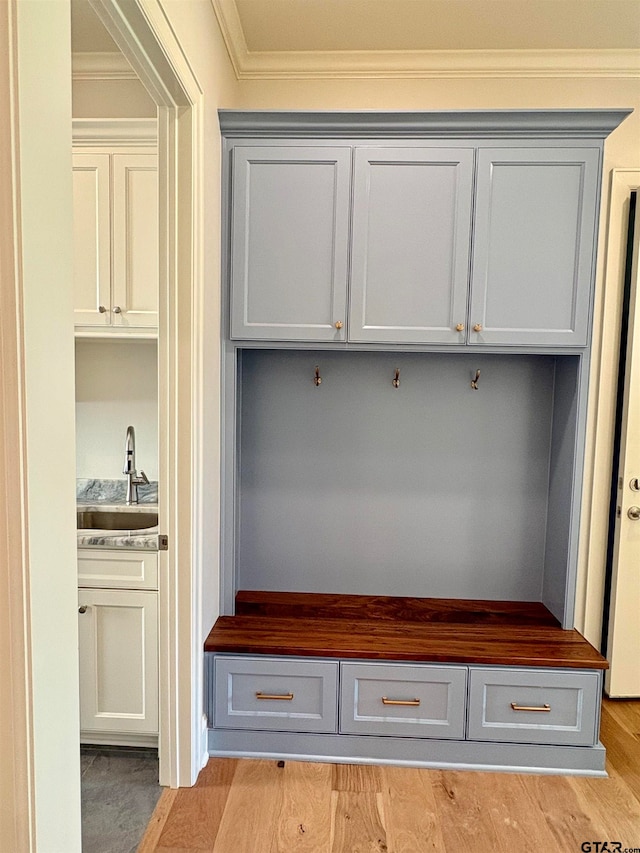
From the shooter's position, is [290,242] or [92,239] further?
[92,239]

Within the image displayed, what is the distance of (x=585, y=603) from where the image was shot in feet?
8.51

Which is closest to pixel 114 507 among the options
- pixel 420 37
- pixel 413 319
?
pixel 413 319

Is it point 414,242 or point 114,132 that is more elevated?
point 114,132

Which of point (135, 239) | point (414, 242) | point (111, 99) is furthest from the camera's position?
point (111, 99)

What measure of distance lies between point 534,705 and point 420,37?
109 inches

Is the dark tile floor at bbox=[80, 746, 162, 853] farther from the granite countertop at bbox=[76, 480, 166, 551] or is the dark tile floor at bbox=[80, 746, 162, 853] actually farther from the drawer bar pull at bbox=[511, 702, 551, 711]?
the drawer bar pull at bbox=[511, 702, 551, 711]

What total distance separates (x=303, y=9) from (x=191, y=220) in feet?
3.52

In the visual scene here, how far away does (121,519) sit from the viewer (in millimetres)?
2521

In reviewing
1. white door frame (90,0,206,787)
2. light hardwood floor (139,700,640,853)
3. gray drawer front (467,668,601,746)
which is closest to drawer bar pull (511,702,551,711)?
gray drawer front (467,668,601,746)

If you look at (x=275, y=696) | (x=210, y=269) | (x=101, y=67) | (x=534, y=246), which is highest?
(x=101, y=67)

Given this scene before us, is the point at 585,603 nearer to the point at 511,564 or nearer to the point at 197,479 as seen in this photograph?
the point at 511,564

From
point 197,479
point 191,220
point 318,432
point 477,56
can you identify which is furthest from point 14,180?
point 477,56

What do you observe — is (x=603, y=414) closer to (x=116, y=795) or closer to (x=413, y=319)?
(x=413, y=319)

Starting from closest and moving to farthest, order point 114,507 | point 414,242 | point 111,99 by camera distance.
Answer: point 414,242, point 111,99, point 114,507
